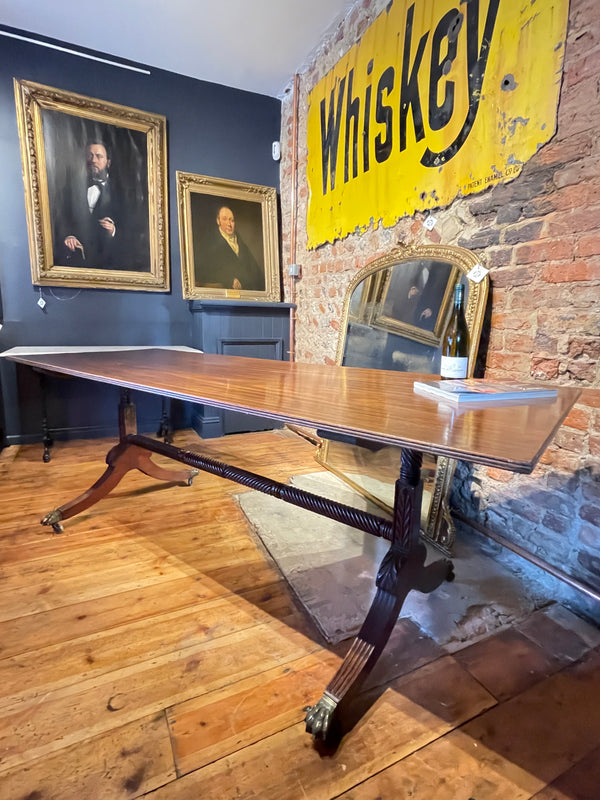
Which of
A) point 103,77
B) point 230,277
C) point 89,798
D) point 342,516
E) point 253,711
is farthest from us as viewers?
point 230,277

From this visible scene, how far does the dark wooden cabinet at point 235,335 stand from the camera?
10.2 ft

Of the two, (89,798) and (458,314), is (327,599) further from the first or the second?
(458,314)

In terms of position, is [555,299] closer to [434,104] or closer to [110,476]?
[434,104]

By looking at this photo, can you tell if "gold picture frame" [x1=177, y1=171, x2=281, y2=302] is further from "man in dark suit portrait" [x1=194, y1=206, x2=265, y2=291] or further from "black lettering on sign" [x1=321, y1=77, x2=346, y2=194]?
"black lettering on sign" [x1=321, y1=77, x2=346, y2=194]

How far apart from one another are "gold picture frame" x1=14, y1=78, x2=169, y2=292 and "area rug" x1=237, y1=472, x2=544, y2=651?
2154 mm

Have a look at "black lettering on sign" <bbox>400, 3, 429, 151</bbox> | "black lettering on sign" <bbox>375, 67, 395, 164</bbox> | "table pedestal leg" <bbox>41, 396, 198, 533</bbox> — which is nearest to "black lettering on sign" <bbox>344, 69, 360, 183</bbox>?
"black lettering on sign" <bbox>375, 67, 395, 164</bbox>

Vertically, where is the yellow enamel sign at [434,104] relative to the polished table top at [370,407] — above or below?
above

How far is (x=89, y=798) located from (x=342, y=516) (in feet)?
2.66

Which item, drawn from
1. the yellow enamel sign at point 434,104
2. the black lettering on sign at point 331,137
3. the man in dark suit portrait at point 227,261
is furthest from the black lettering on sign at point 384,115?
the man in dark suit portrait at point 227,261

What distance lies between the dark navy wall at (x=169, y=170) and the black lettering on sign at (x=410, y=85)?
5.43 feet

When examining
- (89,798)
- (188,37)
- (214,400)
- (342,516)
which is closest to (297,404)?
(214,400)

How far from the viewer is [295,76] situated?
3.02m

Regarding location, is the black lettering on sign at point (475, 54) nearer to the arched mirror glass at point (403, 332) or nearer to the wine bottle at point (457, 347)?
the arched mirror glass at point (403, 332)

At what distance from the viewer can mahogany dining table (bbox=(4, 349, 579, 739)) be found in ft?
2.02
